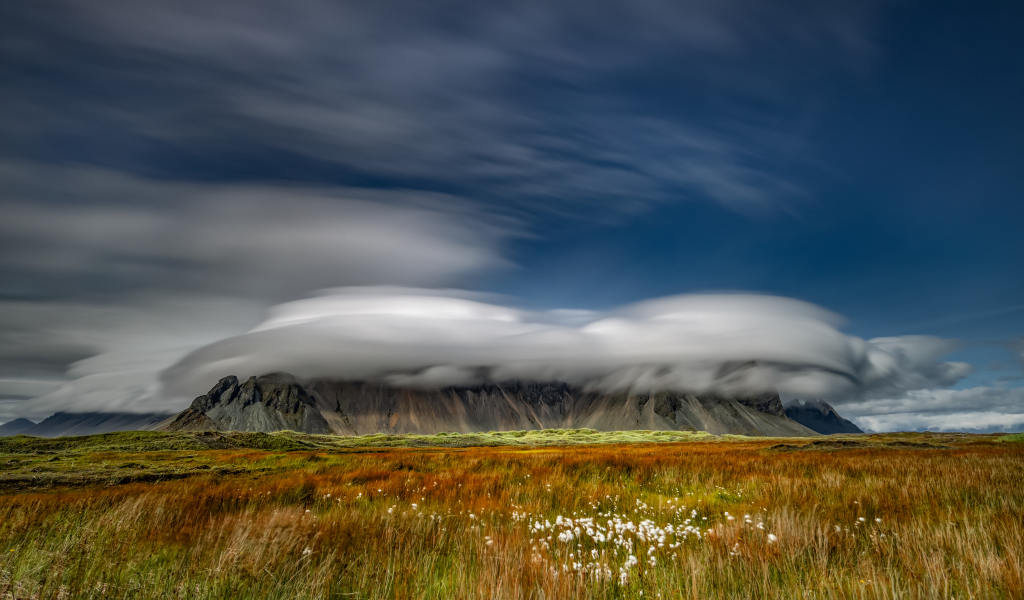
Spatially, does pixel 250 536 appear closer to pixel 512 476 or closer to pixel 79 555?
pixel 79 555

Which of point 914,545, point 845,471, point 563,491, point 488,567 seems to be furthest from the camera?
point 845,471

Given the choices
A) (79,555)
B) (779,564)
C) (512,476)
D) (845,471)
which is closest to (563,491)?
(512,476)

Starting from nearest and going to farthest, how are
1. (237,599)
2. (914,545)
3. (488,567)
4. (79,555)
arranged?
1. (237,599)
2. (488,567)
3. (79,555)
4. (914,545)

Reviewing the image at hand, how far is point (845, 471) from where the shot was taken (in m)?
14.5

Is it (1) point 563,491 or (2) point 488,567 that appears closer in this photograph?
(2) point 488,567

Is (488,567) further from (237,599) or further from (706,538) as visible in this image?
(706,538)

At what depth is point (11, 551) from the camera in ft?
15.2

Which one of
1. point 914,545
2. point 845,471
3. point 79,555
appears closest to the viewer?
point 79,555

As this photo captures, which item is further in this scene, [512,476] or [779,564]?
[512,476]

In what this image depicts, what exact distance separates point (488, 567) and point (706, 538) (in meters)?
2.64

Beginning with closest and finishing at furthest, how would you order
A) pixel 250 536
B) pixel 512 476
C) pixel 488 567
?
pixel 488 567 < pixel 250 536 < pixel 512 476

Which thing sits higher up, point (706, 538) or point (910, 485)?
point (706, 538)

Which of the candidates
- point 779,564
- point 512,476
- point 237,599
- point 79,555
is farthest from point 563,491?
point 79,555

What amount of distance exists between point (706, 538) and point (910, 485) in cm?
884
